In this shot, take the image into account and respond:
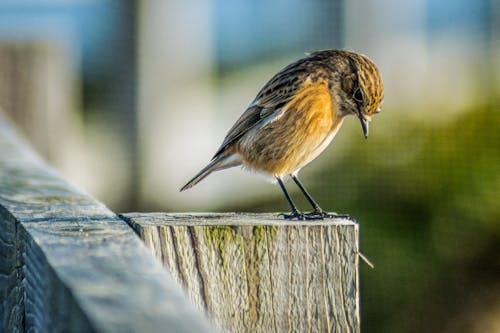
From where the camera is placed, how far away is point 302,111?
4.28 meters

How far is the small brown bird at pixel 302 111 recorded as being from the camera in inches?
168

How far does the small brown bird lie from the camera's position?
4273mm

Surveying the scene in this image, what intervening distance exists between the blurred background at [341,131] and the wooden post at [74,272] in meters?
3.31

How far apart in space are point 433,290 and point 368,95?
10.1ft

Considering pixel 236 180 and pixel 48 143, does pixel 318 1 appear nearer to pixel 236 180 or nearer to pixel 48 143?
pixel 236 180

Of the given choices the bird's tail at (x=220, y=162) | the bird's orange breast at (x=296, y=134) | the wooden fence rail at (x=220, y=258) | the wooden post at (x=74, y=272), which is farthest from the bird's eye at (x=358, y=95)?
the wooden fence rail at (x=220, y=258)

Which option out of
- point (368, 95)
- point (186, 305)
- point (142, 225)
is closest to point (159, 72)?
point (368, 95)

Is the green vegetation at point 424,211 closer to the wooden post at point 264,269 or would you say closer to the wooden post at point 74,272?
the wooden post at point 74,272

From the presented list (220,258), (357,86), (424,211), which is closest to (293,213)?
(357,86)

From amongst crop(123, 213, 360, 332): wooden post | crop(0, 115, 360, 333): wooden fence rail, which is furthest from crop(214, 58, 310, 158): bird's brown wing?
crop(123, 213, 360, 332): wooden post

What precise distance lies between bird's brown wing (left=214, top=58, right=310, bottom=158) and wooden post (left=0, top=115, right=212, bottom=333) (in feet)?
5.69

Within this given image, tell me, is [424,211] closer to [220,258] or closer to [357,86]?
[357,86]

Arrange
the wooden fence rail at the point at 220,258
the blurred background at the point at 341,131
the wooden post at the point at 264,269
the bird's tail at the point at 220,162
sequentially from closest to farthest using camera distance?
the wooden fence rail at the point at 220,258, the wooden post at the point at 264,269, the bird's tail at the point at 220,162, the blurred background at the point at 341,131

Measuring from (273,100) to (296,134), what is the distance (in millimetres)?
219
